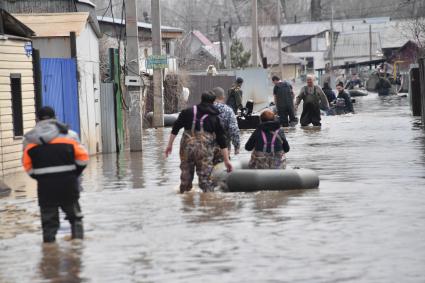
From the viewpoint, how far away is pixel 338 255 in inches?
411

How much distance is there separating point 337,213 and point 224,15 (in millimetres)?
124021

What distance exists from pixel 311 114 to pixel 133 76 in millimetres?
9630

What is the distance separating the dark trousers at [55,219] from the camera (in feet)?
38.6

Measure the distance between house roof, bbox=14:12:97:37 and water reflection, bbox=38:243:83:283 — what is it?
13.0 metres

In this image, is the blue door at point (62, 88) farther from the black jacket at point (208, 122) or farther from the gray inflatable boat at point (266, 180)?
the black jacket at point (208, 122)

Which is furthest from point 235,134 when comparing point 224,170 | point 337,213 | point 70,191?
point 70,191

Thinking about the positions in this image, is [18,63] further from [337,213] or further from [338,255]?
[338,255]

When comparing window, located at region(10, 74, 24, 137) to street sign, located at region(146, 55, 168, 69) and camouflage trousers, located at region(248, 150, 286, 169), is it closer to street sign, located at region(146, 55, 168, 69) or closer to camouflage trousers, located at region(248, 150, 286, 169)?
camouflage trousers, located at region(248, 150, 286, 169)

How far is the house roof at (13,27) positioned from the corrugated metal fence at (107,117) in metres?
4.26

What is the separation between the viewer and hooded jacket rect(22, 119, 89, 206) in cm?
1174

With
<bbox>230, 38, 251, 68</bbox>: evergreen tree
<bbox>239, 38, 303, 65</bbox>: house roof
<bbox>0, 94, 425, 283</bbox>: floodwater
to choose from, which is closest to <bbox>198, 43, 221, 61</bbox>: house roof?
<bbox>230, 38, 251, 68</bbox>: evergreen tree

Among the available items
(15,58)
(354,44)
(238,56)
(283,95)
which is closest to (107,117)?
(15,58)

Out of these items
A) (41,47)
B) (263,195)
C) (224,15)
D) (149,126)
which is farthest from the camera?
(224,15)

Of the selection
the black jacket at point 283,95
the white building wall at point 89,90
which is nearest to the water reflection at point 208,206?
the white building wall at point 89,90
